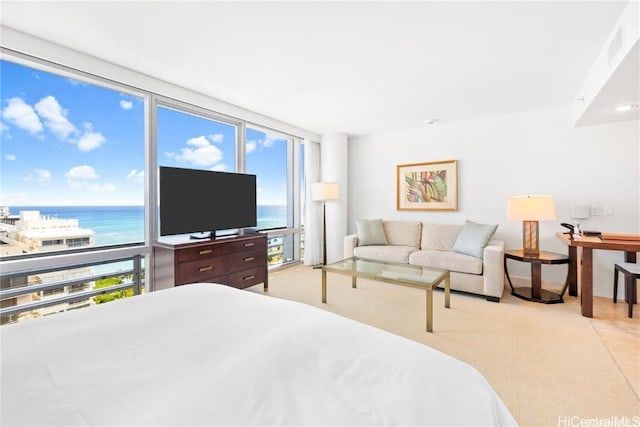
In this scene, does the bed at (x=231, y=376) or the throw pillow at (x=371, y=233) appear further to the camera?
the throw pillow at (x=371, y=233)

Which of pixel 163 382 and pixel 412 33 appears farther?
pixel 412 33

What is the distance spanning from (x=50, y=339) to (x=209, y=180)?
2482mm

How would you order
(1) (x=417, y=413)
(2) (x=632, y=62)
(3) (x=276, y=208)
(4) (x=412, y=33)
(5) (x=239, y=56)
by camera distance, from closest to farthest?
(1) (x=417, y=413)
(2) (x=632, y=62)
(4) (x=412, y=33)
(5) (x=239, y=56)
(3) (x=276, y=208)

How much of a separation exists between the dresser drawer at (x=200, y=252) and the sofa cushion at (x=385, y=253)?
2073 millimetres

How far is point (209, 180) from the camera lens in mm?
3322

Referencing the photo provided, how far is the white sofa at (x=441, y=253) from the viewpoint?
3.31m

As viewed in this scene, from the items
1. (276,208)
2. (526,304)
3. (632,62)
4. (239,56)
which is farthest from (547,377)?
(276,208)

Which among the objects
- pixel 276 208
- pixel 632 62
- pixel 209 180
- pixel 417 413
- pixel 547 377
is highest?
pixel 632 62

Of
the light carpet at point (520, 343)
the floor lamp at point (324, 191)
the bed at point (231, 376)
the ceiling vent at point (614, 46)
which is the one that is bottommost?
the light carpet at point (520, 343)

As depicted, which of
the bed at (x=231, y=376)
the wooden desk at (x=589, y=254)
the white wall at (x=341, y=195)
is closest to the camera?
the bed at (x=231, y=376)

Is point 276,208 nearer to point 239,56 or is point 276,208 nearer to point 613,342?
point 239,56

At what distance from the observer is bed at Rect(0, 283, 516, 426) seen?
0.65 meters

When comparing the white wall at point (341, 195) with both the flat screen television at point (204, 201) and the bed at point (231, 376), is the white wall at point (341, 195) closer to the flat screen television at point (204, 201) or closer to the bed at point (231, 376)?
the flat screen television at point (204, 201)

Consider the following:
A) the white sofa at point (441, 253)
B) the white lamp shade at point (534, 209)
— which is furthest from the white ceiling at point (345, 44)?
the white sofa at point (441, 253)
